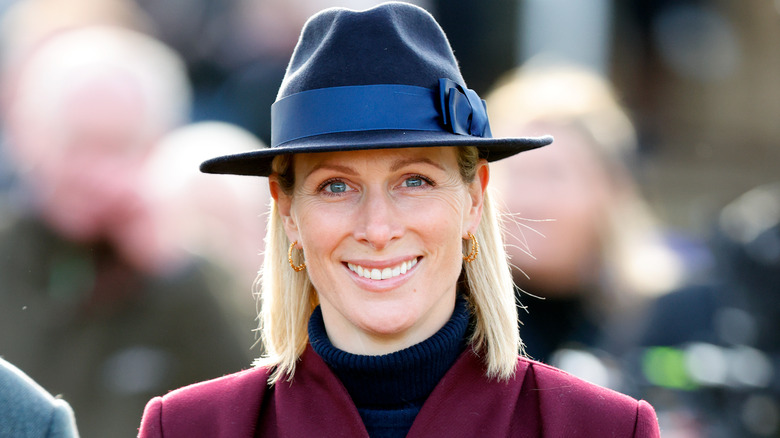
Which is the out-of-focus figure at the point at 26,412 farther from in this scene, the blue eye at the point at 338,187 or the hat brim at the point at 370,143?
the blue eye at the point at 338,187

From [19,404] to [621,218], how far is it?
2.65 meters

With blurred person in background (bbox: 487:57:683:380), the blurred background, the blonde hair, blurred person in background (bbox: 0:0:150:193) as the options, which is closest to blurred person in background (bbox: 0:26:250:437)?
the blurred background

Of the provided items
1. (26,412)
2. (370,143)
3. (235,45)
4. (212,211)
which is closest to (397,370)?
(370,143)

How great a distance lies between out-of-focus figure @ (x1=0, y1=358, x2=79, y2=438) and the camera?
293 centimetres

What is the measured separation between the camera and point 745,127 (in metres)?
8.68

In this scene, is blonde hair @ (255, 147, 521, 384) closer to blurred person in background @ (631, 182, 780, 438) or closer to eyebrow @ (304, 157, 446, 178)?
eyebrow @ (304, 157, 446, 178)

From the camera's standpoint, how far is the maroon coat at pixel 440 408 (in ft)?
10.1

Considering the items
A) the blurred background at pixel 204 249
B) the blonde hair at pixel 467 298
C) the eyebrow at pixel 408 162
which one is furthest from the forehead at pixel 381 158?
the blurred background at pixel 204 249

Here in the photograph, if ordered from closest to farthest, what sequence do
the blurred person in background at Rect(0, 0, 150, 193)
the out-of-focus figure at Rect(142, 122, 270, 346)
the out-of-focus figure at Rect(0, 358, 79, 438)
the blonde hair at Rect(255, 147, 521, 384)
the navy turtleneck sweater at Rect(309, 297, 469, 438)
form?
the out-of-focus figure at Rect(0, 358, 79, 438)
the navy turtleneck sweater at Rect(309, 297, 469, 438)
the blonde hair at Rect(255, 147, 521, 384)
the out-of-focus figure at Rect(142, 122, 270, 346)
the blurred person in background at Rect(0, 0, 150, 193)

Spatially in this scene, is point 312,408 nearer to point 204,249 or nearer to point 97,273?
point 97,273

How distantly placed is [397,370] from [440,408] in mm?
155

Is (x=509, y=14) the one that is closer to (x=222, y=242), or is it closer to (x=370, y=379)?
(x=222, y=242)

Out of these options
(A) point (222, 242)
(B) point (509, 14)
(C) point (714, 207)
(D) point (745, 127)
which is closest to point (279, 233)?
(A) point (222, 242)

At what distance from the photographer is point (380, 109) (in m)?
3.04
